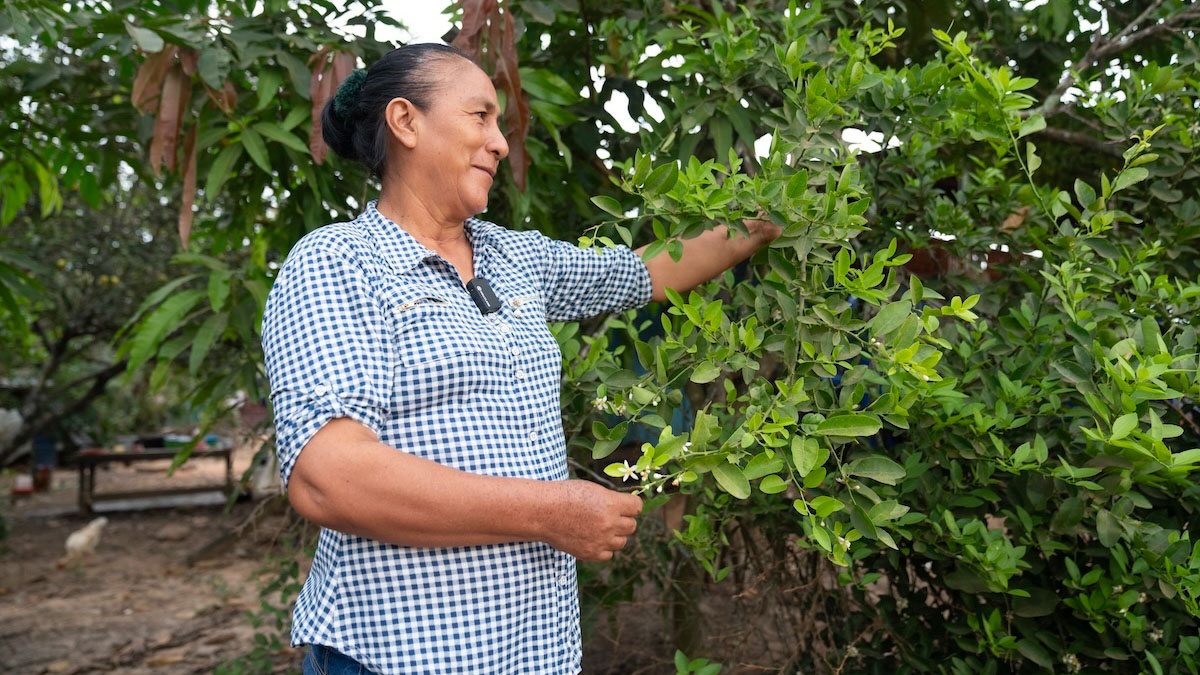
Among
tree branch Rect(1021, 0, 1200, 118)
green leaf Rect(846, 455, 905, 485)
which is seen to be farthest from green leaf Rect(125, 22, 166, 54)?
tree branch Rect(1021, 0, 1200, 118)

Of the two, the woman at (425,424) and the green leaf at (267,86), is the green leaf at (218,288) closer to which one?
the green leaf at (267,86)

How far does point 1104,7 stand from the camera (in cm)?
282

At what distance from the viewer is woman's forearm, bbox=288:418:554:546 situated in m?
1.25

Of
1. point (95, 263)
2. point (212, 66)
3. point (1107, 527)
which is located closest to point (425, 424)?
point (1107, 527)

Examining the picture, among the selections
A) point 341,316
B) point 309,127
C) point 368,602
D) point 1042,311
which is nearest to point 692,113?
point 1042,311

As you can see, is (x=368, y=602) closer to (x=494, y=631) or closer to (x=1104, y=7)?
(x=494, y=631)

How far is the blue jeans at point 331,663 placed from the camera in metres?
1.40

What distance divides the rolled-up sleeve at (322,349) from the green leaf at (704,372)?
482 millimetres

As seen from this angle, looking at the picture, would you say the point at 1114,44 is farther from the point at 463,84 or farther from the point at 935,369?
the point at 463,84

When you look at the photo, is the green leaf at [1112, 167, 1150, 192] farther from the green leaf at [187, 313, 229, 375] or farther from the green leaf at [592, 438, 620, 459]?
the green leaf at [187, 313, 229, 375]

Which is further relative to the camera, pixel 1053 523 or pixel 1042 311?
pixel 1042 311

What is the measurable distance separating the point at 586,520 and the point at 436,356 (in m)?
0.30

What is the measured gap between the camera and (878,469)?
5.02 feet

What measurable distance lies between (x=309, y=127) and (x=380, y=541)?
4.91 feet
